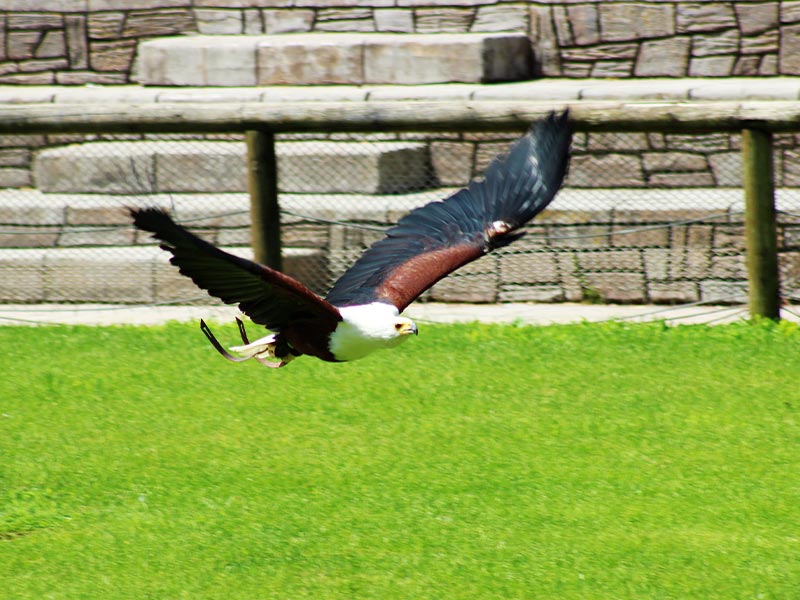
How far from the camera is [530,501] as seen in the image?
5.45 metres

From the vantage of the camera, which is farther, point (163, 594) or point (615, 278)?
point (615, 278)

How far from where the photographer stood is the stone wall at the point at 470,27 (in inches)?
368

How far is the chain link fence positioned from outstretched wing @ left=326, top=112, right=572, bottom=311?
6.68 ft

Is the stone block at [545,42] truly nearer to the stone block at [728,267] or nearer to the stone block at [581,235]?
the stone block at [581,235]

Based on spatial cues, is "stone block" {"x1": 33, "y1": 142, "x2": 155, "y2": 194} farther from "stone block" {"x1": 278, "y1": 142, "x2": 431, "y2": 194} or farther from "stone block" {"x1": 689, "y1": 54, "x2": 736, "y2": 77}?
"stone block" {"x1": 689, "y1": 54, "x2": 736, "y2": 77}

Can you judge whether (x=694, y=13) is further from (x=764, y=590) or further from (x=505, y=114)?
(x=764, y=590)

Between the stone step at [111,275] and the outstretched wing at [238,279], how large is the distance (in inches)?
161

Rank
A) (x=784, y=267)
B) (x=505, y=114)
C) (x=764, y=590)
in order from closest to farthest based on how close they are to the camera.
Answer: (x=764, y=590), (x=505, y=114), (x=784, y=267)

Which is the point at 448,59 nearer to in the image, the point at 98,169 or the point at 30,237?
the point at 98,169

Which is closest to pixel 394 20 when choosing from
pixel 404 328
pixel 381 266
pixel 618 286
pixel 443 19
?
pixel 443 19

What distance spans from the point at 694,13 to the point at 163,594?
622 centimetres

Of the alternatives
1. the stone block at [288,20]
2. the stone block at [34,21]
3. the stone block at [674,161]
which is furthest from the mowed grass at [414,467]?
the stone block at [34,21]

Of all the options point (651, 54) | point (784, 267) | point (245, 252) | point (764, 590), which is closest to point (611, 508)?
point (764, 590)

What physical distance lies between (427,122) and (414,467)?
281cm
